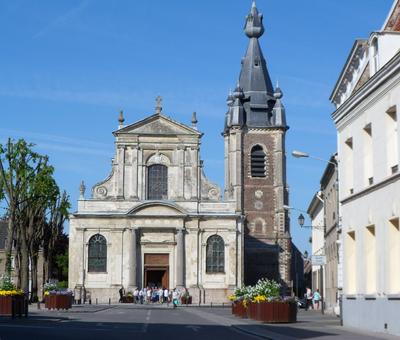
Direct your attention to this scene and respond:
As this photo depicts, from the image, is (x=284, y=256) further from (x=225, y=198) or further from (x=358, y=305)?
(x=358, y=305)

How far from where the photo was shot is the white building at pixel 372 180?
878 inches

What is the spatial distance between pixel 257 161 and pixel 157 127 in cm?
2051

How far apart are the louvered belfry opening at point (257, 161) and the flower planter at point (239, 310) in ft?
156

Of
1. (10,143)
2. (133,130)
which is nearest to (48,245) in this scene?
(133,130)

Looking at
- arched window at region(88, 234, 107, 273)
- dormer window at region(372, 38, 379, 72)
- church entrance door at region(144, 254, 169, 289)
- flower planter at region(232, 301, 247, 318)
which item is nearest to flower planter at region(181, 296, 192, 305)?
church entrance door at region(144, 254, 169, 289)

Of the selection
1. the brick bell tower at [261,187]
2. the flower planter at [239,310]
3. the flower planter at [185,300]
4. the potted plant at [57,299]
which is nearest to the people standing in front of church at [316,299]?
the flower planter at [185,300]

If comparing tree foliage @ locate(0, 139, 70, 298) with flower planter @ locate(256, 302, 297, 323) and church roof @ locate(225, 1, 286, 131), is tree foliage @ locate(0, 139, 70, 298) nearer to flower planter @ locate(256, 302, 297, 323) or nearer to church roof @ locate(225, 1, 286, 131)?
flower planter @ locate(256, 302, 297, 323)

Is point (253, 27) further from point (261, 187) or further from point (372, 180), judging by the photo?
point (372, 180)

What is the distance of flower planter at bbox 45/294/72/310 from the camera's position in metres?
45.5

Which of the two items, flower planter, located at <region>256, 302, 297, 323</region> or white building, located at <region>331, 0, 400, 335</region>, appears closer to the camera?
white building, located at <region>331, 0, 400, 335</region>

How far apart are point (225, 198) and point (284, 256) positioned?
17.7 m

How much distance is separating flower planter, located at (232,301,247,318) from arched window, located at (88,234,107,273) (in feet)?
95.9

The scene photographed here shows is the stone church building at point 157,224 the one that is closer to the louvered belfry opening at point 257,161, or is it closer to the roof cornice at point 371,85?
the louvered belfry opening at point 257,161

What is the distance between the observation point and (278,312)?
30750mm
